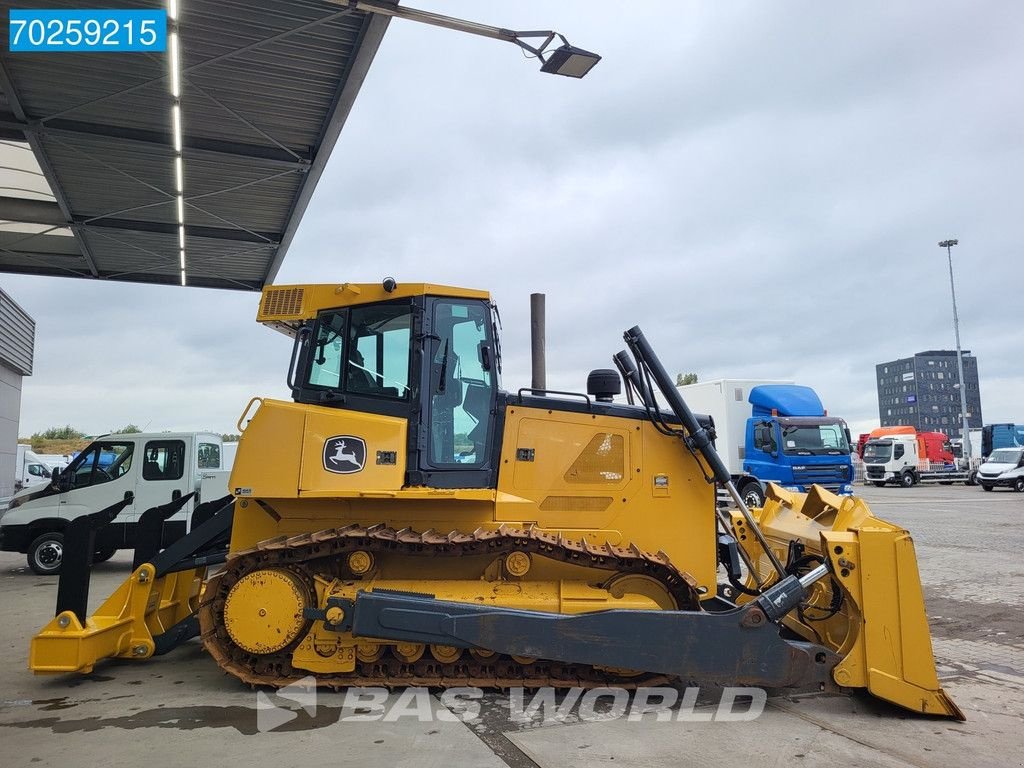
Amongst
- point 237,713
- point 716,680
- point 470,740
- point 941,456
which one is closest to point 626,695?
point 716,680

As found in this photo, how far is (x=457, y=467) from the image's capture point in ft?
17.6

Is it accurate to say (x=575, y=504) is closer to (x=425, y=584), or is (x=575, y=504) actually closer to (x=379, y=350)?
(x=425, y=584)

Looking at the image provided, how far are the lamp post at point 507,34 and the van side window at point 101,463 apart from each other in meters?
8.04

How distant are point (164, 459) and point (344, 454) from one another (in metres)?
8.01

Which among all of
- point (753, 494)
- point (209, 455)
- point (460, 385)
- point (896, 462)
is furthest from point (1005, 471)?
point (460, 385)

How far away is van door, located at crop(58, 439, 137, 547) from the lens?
1138 centimetres

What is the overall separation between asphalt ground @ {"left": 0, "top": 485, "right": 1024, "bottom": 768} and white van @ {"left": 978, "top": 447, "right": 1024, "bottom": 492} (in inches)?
1145

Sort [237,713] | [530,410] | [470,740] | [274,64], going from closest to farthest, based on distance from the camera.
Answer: [470,740]
[237,713]
[530,410]
[274,64]

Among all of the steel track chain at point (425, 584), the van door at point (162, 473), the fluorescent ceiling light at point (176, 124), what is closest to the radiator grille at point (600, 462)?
the steel track chain at point (425, 584)

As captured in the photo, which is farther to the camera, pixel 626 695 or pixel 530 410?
pixel 530 410

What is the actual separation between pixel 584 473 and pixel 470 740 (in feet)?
7.01

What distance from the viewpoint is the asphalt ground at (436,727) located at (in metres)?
4.02

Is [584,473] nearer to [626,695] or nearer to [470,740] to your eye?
[626,695]

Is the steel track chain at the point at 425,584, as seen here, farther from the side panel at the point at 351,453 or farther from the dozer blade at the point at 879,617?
the dozer blade at the point at 879,617
